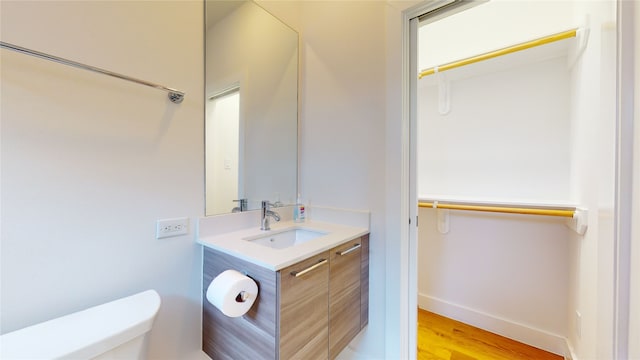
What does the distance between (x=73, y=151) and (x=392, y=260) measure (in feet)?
5.14

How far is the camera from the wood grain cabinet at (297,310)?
2.97 ft

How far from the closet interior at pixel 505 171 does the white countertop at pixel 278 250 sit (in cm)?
64

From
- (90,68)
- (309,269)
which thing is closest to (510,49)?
(309,269)

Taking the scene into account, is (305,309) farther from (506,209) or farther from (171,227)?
(506,209)

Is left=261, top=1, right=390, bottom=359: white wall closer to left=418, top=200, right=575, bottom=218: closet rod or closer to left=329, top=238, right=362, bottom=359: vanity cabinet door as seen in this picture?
left=329, top=238, right=362, bottom=359: vanity cabinet door

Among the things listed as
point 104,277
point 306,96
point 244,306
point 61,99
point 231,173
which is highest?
point 306,96

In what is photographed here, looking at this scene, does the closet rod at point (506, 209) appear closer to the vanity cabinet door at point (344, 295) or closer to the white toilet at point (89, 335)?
the vanity cabinet door at point (344, 295)

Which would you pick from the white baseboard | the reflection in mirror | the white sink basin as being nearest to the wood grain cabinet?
the white sink basin

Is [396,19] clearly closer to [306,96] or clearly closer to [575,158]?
[306,96]

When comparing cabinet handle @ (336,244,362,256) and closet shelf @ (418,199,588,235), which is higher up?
closet shelf @ (418,199,588,235)

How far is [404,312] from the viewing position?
131cm

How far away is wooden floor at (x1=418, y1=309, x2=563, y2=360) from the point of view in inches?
61.9

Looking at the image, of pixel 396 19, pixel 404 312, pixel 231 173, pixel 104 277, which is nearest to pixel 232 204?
pixel 231 173

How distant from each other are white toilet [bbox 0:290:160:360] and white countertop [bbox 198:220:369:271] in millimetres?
356
